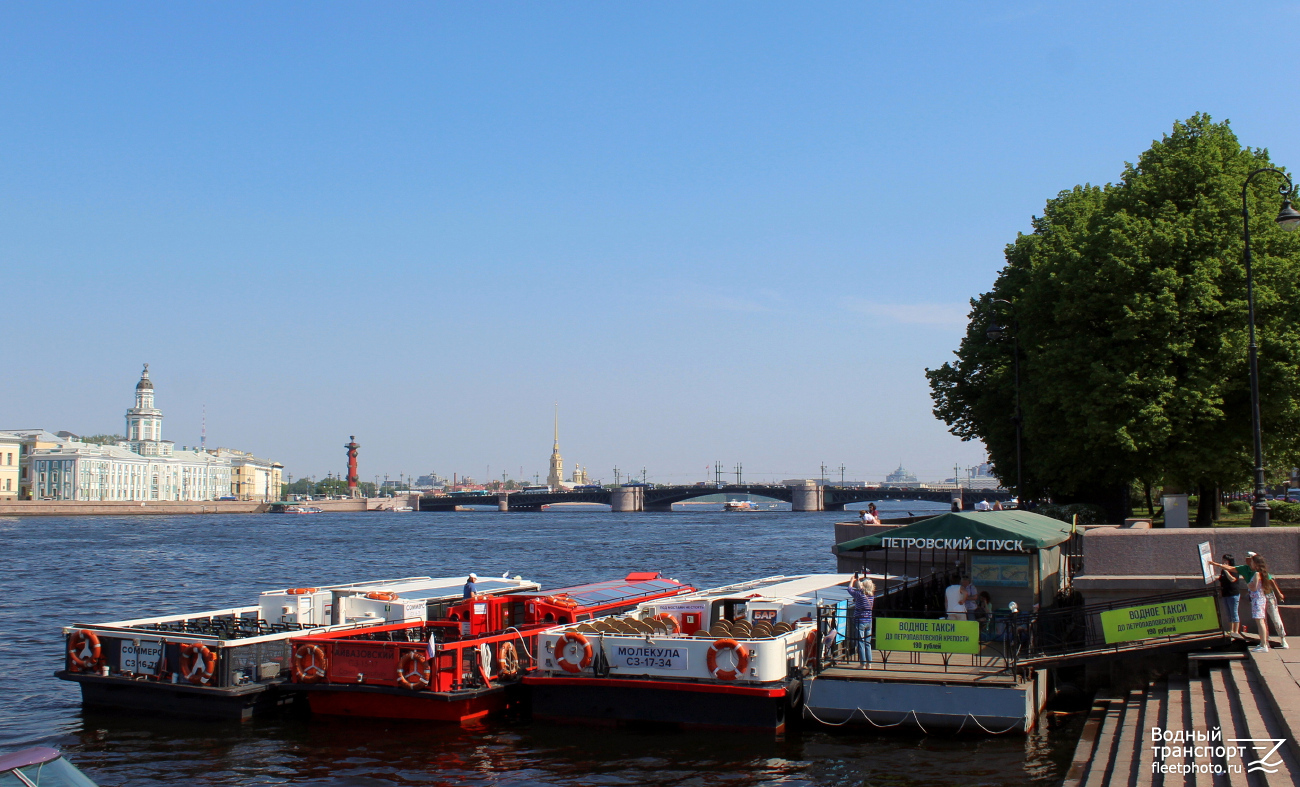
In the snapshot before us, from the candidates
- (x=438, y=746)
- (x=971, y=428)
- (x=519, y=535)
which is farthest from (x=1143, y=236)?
(x=519, y=535)

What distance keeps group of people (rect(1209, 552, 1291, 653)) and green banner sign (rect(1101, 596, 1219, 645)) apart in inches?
13.2

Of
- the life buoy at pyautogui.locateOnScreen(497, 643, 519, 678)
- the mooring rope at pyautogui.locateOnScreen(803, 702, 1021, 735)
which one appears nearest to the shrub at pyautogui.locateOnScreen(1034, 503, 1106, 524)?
the mooring rope at pyautogui.locateOnScreen(803, 702, 1021, 735)

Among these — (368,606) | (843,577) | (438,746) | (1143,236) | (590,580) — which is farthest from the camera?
(590,580)

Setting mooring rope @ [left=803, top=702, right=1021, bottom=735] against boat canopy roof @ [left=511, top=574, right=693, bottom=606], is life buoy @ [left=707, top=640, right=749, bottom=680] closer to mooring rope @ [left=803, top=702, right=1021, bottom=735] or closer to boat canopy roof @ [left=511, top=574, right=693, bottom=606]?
mooring rope @ [left=803, top=702, right=1021, bottom=735]

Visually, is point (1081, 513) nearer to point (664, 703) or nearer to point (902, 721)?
point (902, 721)

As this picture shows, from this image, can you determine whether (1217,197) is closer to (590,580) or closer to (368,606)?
(368,606)

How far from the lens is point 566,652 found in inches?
726

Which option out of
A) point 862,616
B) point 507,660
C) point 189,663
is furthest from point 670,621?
point 189,663

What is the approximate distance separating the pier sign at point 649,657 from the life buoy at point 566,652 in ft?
1.53

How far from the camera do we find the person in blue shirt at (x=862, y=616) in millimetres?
17906

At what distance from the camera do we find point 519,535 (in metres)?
112

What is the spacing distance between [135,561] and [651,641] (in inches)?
2223

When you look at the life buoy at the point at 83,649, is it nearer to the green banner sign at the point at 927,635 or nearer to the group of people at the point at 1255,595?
the green banner sign at the point at 927,635

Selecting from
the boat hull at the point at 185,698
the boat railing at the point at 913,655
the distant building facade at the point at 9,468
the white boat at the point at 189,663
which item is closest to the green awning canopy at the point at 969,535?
the boat railing at the point at 913,655
